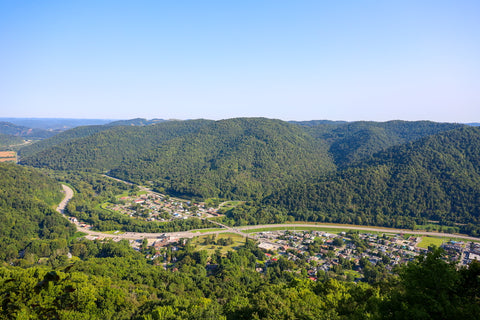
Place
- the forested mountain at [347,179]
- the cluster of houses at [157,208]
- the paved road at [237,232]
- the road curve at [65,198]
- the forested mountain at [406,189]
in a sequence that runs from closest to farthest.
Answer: the paved road at [237,232]
the forested mountain at [406,189]
the forested mountain at [347,179]
the cluster of houses at [157,208]
the road curve at [65,198]

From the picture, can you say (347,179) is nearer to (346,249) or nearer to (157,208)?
(346,249)

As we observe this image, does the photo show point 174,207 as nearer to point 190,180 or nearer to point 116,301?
point 190,180

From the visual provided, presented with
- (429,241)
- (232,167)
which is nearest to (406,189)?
(429,241)

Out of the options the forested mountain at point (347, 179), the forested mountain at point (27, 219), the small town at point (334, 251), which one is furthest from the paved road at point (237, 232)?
the forested mountain at point (27, 219)

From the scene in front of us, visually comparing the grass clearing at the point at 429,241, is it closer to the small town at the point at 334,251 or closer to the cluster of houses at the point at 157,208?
the small town at the point at 334,251

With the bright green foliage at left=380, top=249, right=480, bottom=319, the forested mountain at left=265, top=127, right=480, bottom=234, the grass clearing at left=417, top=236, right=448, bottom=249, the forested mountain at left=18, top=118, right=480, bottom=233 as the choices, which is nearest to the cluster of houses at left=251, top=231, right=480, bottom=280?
the grass clearing at left=417, top=236, right=448, bottom=249

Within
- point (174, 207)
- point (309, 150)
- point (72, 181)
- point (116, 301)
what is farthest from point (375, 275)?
point (72, 181)
